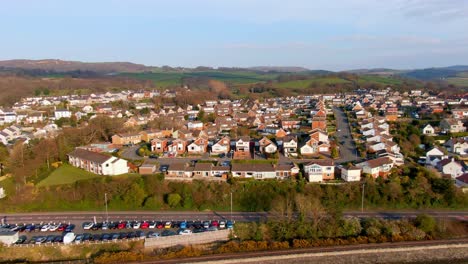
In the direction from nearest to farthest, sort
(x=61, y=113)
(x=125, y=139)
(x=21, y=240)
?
(x=21, y=240) → (x=125, y=139) → (x=61, y=113)

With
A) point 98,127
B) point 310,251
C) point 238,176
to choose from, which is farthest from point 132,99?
point 310,251

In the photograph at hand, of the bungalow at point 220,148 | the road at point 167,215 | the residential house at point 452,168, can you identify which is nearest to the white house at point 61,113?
the bungalow at point 220,148

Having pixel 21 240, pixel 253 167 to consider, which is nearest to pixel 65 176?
pixel 21 240

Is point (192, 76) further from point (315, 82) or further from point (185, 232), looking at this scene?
point (185, 232)

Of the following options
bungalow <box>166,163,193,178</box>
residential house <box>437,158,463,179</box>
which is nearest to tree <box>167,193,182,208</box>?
bungalow <box>166,163,193,178</box>

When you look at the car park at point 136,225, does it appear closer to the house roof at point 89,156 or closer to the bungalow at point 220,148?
the house roof at point 89,156

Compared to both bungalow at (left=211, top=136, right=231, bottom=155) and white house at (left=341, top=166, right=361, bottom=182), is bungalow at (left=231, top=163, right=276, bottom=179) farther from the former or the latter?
bungalow at (left=211, top=136, right=231, bottom=155)

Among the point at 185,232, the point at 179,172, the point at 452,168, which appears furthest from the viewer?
the point at 452,168

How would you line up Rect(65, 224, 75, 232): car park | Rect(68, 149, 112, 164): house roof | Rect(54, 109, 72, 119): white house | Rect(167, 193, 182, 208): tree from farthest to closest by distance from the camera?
Rect(54, 109, 72, 119): white house
Rect(68, 149, 112, 164): house roof
Rect(167, 193, 182, 208): tree
Rect(65, 224, 75, 232): car park
